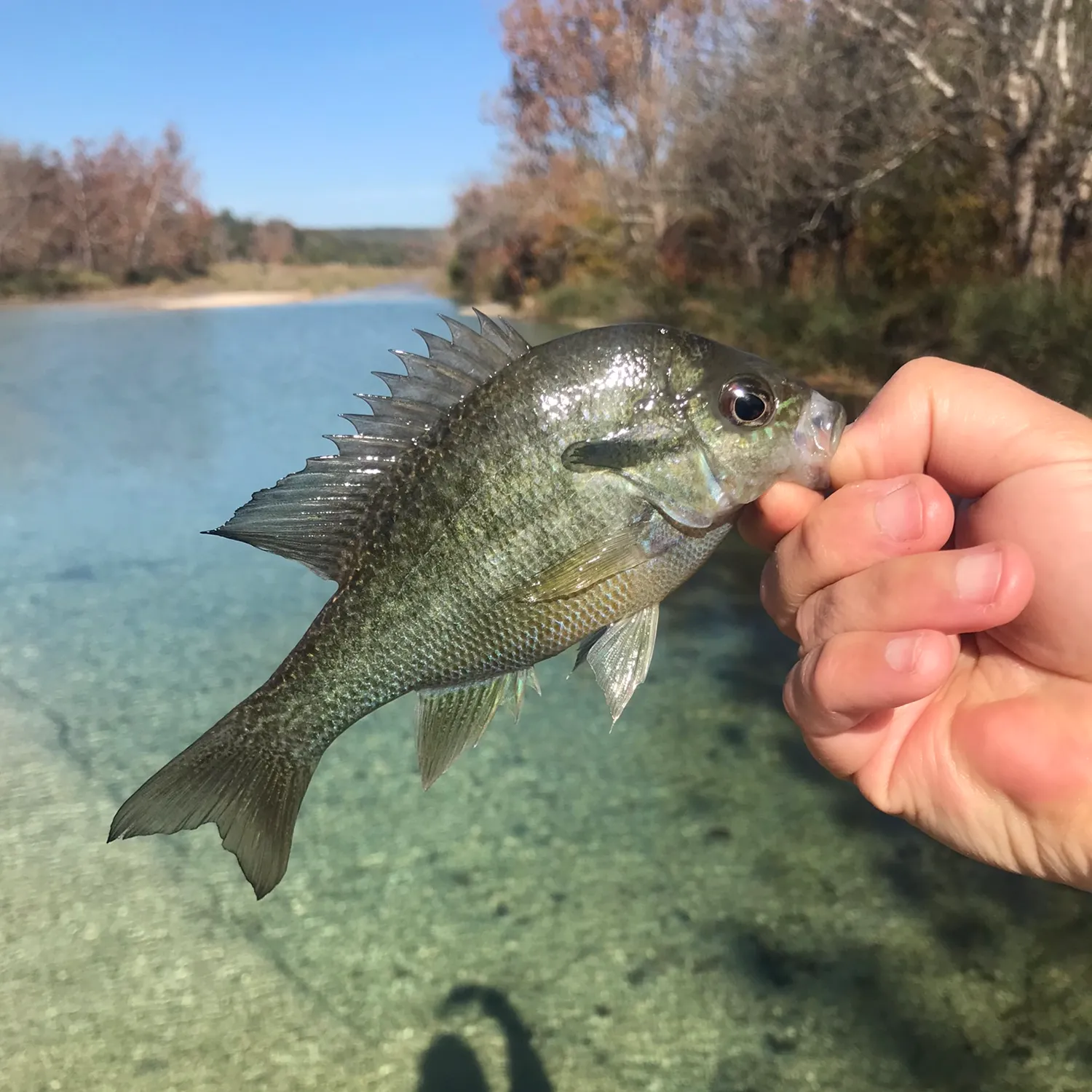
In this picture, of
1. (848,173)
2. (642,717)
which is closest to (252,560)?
(642,717)

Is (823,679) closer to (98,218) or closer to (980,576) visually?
(980,576)

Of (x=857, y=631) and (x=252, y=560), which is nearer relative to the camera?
(x=857, y=631)

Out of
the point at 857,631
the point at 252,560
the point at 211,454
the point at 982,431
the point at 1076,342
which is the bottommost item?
the point at 252,560

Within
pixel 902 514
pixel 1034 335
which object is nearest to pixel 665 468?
pixel 902 514

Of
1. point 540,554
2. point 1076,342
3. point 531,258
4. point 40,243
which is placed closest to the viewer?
point 540,554

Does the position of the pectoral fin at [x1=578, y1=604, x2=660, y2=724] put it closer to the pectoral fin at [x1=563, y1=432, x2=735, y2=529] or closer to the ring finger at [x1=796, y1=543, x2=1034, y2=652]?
the pectoral fin at [x1=563, y1=432, x2=735, y2=529]

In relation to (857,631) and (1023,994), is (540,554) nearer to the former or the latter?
(857,631)

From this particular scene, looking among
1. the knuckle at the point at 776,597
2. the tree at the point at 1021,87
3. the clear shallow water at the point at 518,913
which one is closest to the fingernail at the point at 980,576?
the knuckle at the point at 776,597

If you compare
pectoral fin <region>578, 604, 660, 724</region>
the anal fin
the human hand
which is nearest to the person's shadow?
the human hand
